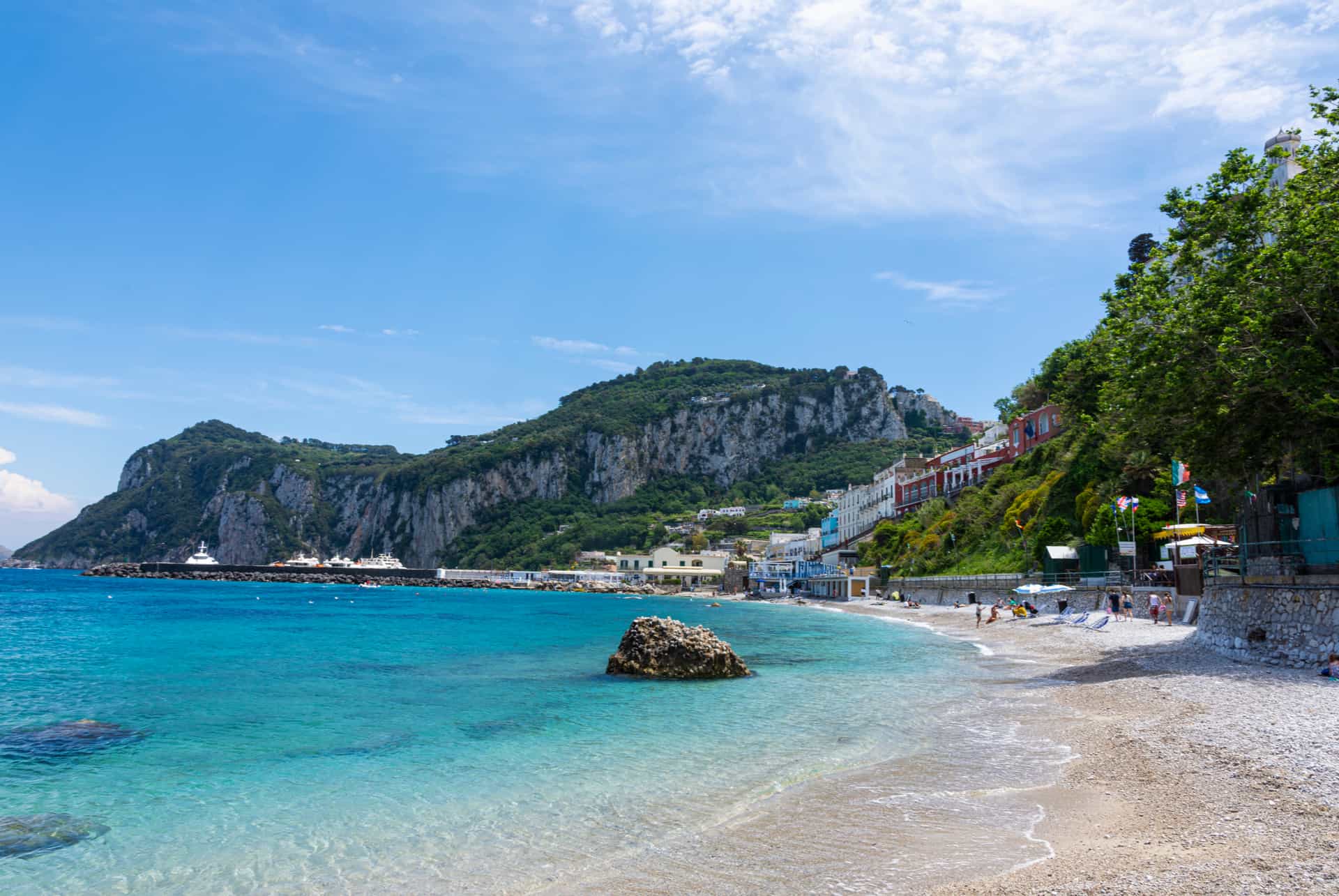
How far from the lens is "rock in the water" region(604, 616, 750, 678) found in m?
23.5

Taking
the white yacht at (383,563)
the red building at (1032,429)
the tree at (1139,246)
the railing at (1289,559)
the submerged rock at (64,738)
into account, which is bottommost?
the white yacht at (383,563)

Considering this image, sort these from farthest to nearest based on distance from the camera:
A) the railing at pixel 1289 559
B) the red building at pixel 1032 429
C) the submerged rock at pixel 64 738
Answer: the red building at pixel 1032 429 → the railing at pixel 1289 559 → the submerged rock at pixel 64 738

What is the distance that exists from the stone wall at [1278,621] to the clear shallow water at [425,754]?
6627 mm

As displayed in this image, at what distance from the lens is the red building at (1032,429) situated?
6525 centimetres

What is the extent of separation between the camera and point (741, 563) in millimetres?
134000

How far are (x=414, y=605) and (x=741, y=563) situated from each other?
207 feet

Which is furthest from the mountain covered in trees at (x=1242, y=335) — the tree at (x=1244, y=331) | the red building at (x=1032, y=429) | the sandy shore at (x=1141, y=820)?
the red building at (x=1032, y=429)

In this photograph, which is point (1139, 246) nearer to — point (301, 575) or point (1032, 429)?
point (1032, 429)

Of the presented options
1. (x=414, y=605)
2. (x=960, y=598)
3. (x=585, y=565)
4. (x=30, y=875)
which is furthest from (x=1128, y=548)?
(x=585, y=565)

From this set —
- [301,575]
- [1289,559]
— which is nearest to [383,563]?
[301,575]

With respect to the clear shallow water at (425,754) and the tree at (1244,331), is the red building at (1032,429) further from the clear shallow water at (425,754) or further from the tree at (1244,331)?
the tree at (1244,331)

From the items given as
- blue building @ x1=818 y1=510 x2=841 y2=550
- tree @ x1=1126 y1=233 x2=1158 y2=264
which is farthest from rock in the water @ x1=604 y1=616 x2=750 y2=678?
blue building @ x1=818 y1=510 x2=841 y2=550

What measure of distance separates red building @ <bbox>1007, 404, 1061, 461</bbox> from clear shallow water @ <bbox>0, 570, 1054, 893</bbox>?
3877 cm

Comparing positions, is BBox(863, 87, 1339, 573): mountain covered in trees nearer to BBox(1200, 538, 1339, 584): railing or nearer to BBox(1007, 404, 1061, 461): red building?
BBox(1200, 538, 1339, 584): railing
